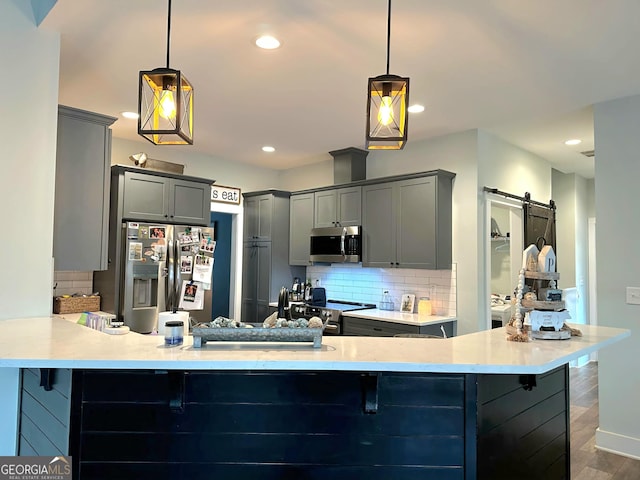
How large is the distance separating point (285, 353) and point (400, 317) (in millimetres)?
2869

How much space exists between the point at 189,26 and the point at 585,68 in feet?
8.50

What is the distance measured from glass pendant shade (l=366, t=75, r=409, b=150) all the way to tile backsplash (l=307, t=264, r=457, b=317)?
291 cm

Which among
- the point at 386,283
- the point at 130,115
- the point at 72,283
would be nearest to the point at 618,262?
the point at 386,283

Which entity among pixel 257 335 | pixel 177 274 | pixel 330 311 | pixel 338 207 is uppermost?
pixel 338 207

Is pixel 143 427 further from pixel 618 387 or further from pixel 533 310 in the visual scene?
pixel 618 387

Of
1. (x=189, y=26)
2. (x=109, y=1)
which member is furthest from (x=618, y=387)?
(x=109, y=1)

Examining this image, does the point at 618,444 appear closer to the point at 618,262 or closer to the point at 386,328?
the point at 618,262

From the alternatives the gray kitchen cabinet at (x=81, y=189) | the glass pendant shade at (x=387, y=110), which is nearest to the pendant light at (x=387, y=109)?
the glass pendant shade at (x=387, y=110)

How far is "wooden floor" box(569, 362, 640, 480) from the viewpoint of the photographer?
3145 millimetres

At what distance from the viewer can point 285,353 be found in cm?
171

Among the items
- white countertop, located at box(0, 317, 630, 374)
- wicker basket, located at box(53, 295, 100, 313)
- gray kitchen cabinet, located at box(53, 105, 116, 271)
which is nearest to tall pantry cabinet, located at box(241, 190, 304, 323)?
wicker basket, located at box(53, 295, 100, 313)

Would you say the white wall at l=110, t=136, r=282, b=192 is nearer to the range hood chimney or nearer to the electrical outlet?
the range hood chimney

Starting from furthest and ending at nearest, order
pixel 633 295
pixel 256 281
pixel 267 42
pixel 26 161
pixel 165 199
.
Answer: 1. pixel 256 281
2. pixel 165 199
3. pixel 633 295
4. pixel 267 42
5. pixel 26 161

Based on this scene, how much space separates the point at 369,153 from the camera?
5.42 metres
